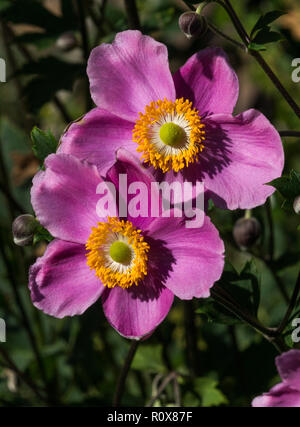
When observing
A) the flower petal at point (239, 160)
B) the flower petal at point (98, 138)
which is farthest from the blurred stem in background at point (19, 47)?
the flower petal at point (239, 160)

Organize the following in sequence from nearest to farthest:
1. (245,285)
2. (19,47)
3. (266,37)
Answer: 1. (266,37)
2. (245,285)
3. (19,47)

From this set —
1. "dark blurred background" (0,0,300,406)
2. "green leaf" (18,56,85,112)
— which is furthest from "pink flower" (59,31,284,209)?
"green leaf" (18,56,85,112)

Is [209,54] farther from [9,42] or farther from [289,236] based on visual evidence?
[289,236]

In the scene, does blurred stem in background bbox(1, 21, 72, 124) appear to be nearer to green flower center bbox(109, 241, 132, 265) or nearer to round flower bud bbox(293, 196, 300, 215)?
green flower center bbox(109, 241, 132, 265)

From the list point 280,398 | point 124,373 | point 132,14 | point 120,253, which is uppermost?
point 132,14

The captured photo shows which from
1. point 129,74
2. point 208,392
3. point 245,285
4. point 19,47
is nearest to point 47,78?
point 19,47

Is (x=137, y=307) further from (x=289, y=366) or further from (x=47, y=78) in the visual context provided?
(x=47, y=78)
